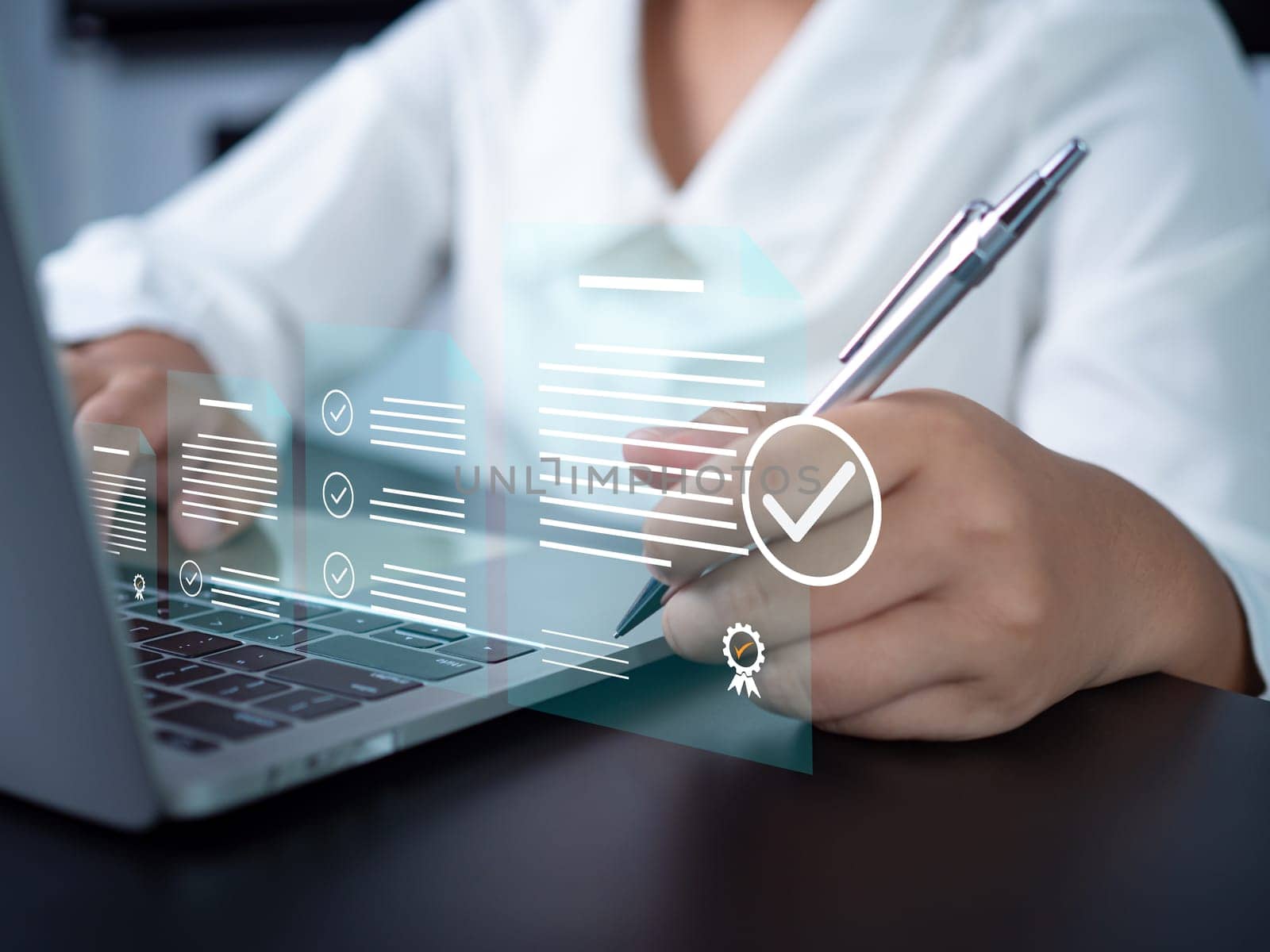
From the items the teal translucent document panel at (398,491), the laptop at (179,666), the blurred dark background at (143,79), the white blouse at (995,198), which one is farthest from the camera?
the blurred dark background at (143,79)

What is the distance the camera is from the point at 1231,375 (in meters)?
0.38

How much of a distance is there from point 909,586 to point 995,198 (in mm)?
318

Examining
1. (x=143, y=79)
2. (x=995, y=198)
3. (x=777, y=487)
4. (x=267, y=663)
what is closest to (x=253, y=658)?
(x=267, y=663)

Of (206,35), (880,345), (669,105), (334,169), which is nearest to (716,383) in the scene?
(880,345)

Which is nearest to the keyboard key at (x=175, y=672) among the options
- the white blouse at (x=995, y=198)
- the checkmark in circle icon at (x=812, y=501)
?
the checkmark in circle icon at (x=812, y=501)

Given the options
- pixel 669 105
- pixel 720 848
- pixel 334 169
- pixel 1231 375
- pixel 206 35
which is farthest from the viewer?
pixel 206 35

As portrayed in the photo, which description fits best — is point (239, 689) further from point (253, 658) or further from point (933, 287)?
point (933, 287)

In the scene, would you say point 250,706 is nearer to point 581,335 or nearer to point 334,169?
point 581,335

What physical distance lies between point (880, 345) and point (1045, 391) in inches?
9.7

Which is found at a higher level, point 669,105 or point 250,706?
point 669,105

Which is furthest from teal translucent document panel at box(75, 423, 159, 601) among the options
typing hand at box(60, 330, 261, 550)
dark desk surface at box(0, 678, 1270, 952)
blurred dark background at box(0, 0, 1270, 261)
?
blurred dark background at box(0, 0, 1270, 261)

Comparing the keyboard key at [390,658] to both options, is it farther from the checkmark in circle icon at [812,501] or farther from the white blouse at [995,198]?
the white blouse at [995,198]

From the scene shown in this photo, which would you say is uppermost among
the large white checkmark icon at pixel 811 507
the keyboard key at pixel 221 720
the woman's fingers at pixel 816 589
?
the large white checkmark icon at pixel 811 507

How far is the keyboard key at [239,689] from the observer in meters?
0.17
